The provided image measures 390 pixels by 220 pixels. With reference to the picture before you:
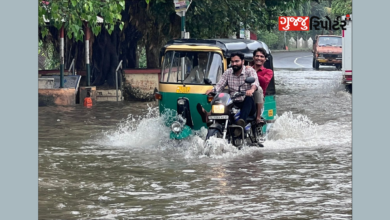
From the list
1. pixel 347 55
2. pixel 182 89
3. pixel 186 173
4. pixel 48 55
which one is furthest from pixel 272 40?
pixel 186 173

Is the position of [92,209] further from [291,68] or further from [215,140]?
[291,68]

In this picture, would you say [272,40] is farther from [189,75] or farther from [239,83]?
[239,83]

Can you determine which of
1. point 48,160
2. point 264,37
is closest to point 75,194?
point 48,160

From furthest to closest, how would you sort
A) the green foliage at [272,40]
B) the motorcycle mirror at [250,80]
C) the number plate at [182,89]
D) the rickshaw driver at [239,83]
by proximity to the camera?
the green foliage at [272,40] < the number plate at [182,89] < the rickshaw driver at [239,83] < the motorcycle mirror at [250,80]

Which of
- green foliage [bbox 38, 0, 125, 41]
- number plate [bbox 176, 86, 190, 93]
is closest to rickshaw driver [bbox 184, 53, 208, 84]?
number plate [bbox 176, 86, 190, 93]

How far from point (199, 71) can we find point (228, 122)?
124 cm

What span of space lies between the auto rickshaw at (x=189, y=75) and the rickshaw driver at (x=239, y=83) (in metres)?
0.38

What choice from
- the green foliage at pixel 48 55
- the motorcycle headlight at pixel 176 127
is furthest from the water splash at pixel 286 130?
the green foliage at pixel 48 55

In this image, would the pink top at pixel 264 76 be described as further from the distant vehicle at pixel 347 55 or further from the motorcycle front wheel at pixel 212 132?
the distant vehicle at pixel 347 55

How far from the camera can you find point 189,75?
44.6ft

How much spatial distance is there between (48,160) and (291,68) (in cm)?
3374

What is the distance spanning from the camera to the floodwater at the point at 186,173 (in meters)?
8.55

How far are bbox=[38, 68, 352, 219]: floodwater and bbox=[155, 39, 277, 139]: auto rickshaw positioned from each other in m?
0.41

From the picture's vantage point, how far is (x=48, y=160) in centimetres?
1222
